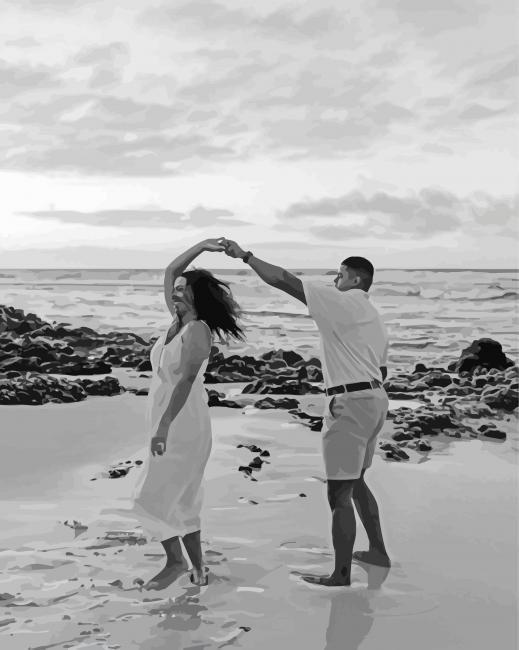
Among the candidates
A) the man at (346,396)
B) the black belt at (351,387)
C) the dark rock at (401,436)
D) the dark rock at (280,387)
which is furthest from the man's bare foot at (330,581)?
the dark rock at (280,387)

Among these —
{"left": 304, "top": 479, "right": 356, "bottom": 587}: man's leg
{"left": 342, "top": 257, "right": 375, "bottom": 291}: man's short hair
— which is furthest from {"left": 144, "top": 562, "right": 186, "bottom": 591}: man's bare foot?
{"left": 342, "top": 257, "right": 375, "bottom": 291}: man's short hair

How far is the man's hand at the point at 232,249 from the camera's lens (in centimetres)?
422

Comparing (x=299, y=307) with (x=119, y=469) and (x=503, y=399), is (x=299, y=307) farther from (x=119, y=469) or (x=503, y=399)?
(x=119, y=469)

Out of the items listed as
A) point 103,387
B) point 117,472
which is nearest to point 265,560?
point 117,472

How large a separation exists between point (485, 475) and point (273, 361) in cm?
767

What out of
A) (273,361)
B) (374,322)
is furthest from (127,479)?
(273,361)

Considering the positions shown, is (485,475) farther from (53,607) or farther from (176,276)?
(53,607)

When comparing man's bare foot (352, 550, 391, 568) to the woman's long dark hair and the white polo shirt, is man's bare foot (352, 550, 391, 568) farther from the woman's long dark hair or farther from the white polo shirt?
the woman's long dark hair

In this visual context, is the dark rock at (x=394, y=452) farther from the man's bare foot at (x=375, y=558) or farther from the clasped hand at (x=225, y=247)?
the clasped hand at (x=225, y=247)

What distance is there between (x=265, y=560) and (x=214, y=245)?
169 centimetres

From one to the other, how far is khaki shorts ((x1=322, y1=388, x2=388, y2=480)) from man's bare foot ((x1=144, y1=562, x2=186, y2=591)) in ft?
2.79

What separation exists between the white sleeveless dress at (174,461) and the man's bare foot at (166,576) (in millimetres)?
159

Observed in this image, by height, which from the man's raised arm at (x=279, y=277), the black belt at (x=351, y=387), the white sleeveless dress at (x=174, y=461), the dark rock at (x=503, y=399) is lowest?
the dark rock at (x=503, y=399)

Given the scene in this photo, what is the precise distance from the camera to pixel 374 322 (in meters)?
4.28
